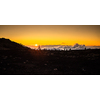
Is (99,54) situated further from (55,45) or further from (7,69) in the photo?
(7,69)

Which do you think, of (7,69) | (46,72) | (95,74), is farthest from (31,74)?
(95,74)

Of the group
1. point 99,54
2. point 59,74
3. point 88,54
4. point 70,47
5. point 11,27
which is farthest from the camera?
point 88,54

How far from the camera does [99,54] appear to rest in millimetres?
9852

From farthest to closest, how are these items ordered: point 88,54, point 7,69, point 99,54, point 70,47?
point 88,54 < point 99,54 < point 70,47 < point 7,69

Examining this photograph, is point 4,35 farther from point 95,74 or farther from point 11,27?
point 95,74

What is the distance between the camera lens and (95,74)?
647cm

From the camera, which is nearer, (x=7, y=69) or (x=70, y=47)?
(x=7, y=69)

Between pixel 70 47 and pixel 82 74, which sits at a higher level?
pixel 70 47

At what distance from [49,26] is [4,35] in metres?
4.31

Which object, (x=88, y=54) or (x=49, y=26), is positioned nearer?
(x=49, y=26)

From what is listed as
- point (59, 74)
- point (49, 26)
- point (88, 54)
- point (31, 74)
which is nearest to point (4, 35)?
point (49, 26)

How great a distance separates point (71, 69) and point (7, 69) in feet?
15.6

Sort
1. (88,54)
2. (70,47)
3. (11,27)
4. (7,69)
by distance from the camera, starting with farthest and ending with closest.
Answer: (88,54), (70,47), (11,27), (7,69)

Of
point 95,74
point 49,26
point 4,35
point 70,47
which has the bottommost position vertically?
point 95,74
